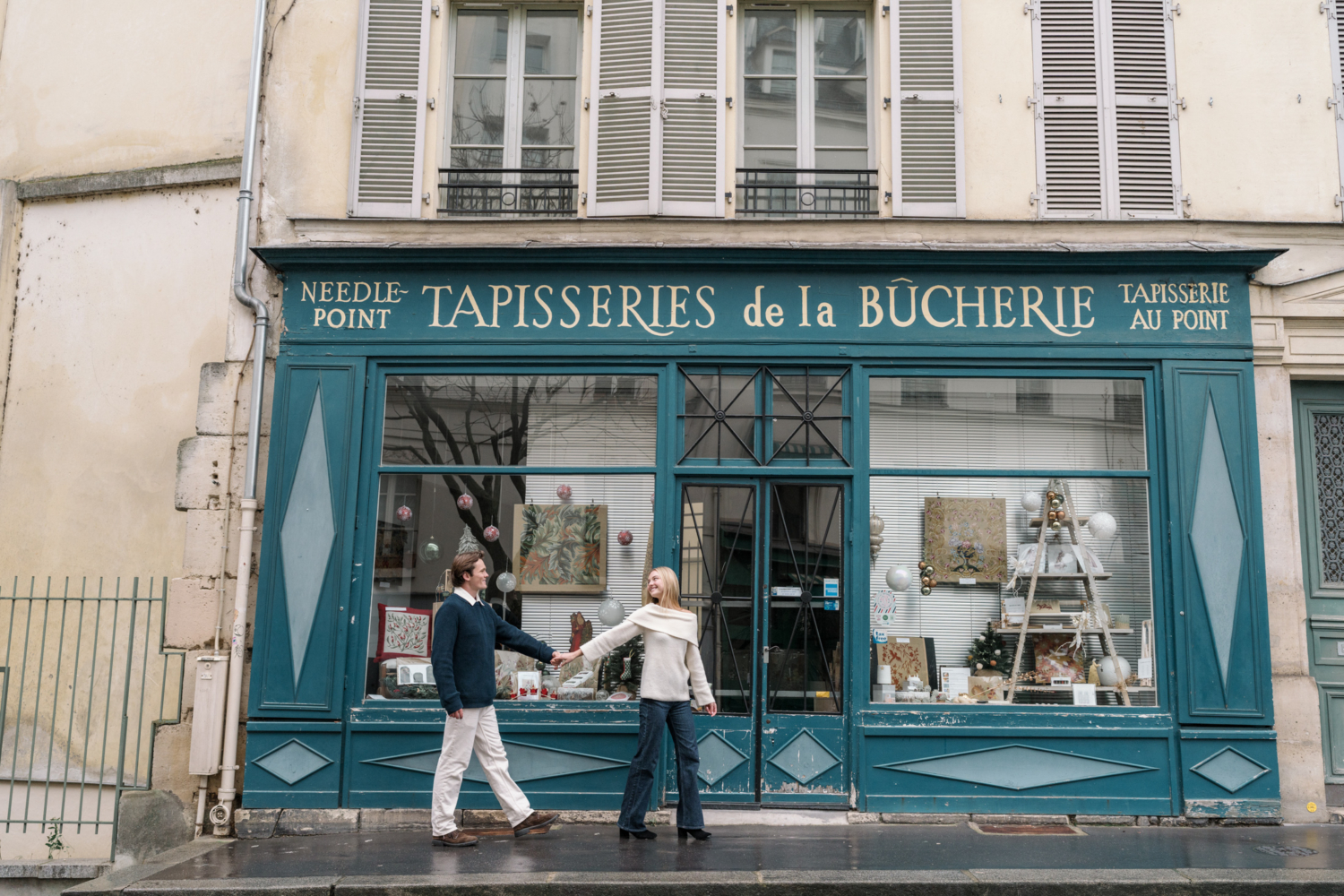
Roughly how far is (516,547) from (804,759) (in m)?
2.36

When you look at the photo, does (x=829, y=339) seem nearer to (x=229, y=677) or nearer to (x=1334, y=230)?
(x=1334, y=230)

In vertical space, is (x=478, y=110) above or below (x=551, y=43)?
below

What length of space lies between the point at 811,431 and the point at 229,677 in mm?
4159

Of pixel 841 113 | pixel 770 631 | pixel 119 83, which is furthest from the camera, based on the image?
pixel 119 83

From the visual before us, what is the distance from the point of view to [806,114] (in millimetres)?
7871

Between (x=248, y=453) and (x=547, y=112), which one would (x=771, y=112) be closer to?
(x=547, y=112)

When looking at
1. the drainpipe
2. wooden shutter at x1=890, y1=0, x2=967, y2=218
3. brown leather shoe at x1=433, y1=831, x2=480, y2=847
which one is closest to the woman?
brown leather shoe at x1=433, y1=831, x2=480, y2=847

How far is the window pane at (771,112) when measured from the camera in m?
7.88

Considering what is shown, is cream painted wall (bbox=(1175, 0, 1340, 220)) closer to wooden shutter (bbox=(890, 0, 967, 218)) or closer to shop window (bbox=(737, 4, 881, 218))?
wooden shutter (bbox=(890, 0, 967, 218))

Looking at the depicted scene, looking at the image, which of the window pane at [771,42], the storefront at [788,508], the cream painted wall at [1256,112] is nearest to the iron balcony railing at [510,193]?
the storefront at [788,508]

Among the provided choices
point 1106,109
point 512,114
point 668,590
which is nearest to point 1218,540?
point 1106,109

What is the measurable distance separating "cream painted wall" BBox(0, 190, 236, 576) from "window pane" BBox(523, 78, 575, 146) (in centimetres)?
221

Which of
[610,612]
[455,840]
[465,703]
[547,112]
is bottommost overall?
[455,840]

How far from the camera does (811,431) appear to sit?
7.38 meters
